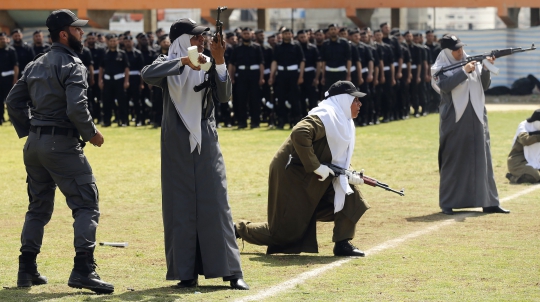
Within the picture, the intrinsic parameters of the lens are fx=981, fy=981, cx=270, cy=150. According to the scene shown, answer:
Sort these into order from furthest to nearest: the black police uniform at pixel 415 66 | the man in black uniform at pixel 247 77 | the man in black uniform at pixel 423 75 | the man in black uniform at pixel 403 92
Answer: the man in black uniform at pixel 423 75 → the black police uniform at pixel 415 66 → the man in black uniform at pixel 403 92 → the man in black uniform at pixel 247 77

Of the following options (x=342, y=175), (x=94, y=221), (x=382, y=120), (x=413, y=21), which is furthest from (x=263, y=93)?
(x=413, y=21)

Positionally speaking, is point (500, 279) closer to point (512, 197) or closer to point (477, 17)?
point (512, 197)

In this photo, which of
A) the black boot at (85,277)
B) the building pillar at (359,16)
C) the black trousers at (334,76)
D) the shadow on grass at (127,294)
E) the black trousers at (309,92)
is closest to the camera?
the shadow on grass at (127,294)

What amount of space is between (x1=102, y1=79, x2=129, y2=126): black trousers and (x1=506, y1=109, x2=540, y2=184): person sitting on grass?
1088 cm

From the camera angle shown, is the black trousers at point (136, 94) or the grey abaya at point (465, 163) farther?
the black trousers at point (136, 94)

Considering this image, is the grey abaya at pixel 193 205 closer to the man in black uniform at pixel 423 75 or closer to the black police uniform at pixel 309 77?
the black police uniform at pixel 309 77

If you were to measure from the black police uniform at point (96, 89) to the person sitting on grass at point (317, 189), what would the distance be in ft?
46.3

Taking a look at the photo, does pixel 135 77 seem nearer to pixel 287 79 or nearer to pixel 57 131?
pixel 287 79

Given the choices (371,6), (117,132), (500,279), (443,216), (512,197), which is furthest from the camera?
(371,6)

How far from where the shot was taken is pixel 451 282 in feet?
23.3

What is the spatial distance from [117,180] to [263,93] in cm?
860

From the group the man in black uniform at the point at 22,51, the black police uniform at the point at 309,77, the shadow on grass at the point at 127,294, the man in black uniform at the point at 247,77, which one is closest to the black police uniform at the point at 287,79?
the black police uniform at the point at 309,77

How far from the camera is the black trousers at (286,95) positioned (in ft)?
69.2

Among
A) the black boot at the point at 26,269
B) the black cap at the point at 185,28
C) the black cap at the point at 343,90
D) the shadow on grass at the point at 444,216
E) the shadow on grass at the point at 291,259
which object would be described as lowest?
the shadow on grass at the point at 444,216
